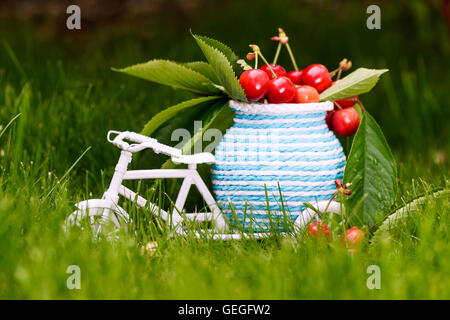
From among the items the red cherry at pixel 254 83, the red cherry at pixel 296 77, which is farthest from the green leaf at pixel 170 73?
the red cherry at pixel 296 77

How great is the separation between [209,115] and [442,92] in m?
2.27

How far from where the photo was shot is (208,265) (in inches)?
61.7

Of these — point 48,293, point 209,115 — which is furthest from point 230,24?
point 48,293

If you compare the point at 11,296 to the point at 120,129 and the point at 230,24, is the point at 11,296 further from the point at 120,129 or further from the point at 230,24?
the point at 230,24

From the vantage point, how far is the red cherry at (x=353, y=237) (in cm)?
163

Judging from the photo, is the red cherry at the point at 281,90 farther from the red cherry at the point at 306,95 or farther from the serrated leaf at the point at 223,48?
the serrated leaf at the point at 223,48

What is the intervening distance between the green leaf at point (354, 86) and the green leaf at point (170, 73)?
1.31ft

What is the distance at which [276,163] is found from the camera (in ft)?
5.98

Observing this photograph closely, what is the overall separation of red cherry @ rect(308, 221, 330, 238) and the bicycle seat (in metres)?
0.38

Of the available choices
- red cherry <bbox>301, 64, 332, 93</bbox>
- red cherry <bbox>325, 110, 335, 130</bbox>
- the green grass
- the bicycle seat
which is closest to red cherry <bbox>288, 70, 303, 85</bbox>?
red cherry <bbox>301, 64, 332, 93</bbox>

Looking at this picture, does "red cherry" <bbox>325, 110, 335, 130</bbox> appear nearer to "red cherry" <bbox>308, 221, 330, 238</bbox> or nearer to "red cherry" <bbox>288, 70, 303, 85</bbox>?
"red cherry" <bbox>288, 70, 303, 85</bbox>

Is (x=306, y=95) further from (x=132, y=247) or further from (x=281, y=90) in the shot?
(x=132, y=247)

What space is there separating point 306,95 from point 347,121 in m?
0.17

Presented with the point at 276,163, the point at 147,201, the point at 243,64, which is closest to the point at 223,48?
the point at 243,64
